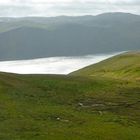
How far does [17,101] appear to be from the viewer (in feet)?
168

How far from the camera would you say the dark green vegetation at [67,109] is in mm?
39469

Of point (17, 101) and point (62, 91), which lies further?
point (62, 91)

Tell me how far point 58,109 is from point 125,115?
742 cm

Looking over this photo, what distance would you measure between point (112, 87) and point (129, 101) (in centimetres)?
1142

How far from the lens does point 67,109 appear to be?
5022 cm

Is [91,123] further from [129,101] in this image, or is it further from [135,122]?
[129,101]

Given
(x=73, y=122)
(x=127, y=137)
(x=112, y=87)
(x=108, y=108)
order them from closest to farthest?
1. (x=127, y=137)
2. (x=73, y=122)
3. (x=108, y=108)
4. (x=112, y=87)

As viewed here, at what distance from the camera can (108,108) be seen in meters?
54.2

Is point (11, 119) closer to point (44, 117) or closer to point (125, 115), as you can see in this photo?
point (44, 117)

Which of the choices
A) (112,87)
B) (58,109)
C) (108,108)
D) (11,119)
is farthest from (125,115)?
(112,87)

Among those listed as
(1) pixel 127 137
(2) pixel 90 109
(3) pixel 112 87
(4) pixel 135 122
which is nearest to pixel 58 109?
(2) pixel 90 109

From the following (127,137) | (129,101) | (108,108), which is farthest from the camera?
(129,101)

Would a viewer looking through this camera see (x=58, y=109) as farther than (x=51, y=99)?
No

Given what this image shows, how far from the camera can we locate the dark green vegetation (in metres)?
39.5
